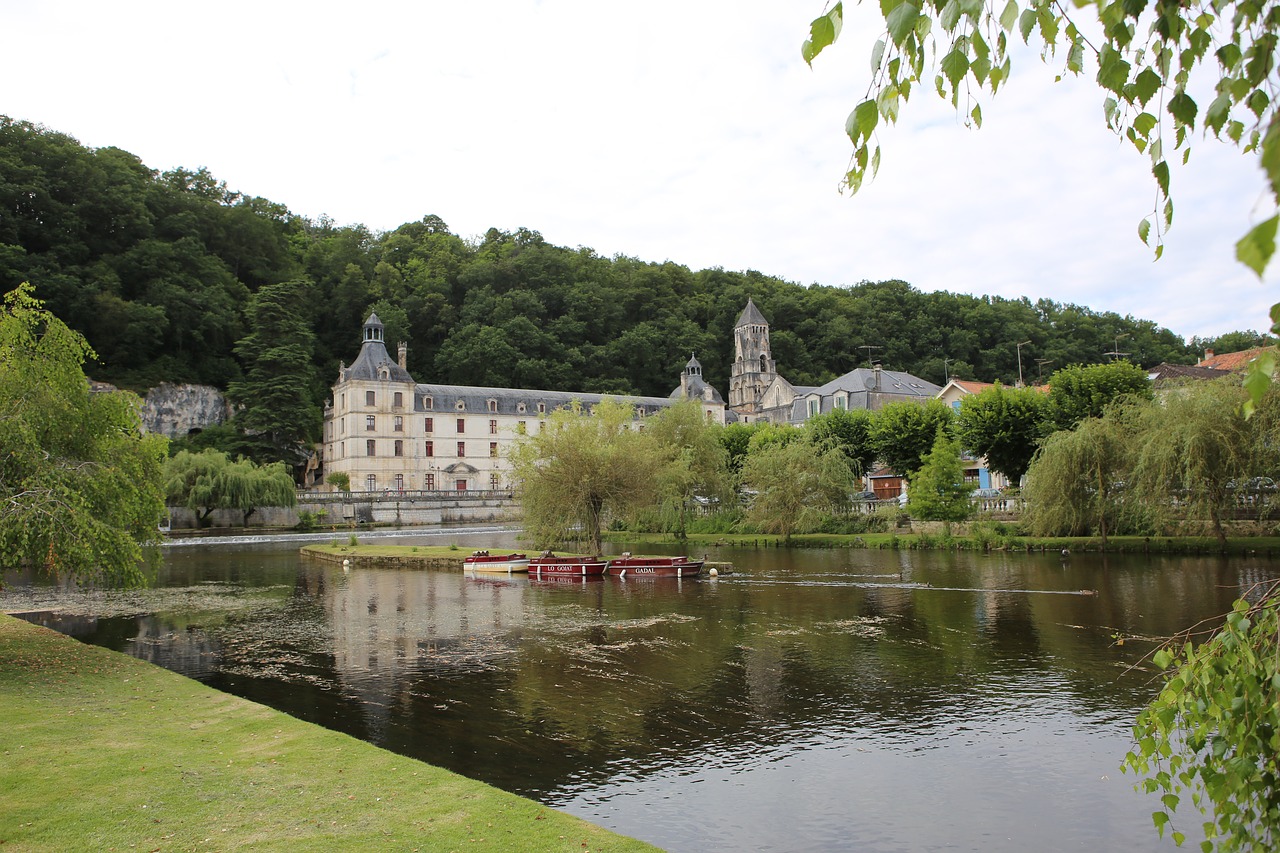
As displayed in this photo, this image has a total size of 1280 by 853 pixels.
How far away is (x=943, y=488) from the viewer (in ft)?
118

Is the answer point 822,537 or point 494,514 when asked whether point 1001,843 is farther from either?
point 494,514

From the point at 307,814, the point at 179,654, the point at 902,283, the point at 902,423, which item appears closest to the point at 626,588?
the point at 179,654

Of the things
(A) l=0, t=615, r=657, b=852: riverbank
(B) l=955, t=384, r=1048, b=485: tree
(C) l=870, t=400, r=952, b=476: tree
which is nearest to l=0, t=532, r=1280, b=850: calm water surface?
(A) l=0, t=615, r=657, b=852: riverbank

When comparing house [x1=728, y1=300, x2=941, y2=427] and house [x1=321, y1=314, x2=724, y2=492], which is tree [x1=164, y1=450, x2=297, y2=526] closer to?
house [x1=321, y1=314, x2=724, y2=492]

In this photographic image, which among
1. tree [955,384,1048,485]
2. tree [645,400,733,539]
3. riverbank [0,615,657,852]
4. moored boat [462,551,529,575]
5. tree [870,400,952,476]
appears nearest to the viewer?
riverbank [0,615,657,852]

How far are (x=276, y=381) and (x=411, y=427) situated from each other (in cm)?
1199

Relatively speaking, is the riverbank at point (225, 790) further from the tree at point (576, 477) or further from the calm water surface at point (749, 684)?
the tree at point (576, 477)

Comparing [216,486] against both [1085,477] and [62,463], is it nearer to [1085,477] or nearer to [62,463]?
[62,463]

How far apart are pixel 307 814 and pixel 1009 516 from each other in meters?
36.4

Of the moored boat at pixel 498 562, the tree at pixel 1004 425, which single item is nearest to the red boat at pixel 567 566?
the moored boat at pixel 498 562

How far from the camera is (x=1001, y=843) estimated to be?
7676 millimetres

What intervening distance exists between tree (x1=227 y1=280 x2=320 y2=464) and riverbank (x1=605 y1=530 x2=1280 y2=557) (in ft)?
133

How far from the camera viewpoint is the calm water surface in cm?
848

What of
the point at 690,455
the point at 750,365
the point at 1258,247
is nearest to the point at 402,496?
the point at 690,455
